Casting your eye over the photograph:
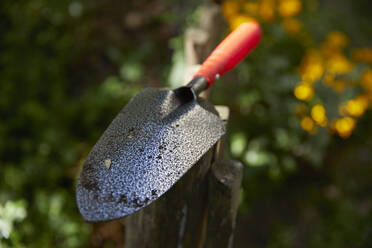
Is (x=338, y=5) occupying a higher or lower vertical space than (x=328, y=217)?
higher

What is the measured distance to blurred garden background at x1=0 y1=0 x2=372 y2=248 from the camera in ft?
5.70

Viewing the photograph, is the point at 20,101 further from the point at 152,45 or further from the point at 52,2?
the point at 152,45

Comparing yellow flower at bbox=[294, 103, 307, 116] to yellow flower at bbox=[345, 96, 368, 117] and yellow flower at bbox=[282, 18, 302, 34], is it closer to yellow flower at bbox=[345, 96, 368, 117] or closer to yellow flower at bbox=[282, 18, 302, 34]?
yellow flower at bbox=[345, 96, 368, 117]

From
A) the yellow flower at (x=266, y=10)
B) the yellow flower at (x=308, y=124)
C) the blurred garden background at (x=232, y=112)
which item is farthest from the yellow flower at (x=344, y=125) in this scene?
the yellow flower at (x=266, y=10)

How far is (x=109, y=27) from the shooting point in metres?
2.64

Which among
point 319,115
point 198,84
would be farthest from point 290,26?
point 198,84

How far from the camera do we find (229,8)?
88.0 inches

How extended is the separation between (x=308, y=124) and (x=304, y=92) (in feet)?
0.64

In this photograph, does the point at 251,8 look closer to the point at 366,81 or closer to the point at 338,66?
the point at 338,66

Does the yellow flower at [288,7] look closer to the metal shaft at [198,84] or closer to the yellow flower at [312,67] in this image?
the yellow flower at [312,67]

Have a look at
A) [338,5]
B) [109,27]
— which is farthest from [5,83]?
→ [338,5]

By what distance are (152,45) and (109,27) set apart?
44 centimetres

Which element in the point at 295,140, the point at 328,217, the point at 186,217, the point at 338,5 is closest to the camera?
the point at 186,217

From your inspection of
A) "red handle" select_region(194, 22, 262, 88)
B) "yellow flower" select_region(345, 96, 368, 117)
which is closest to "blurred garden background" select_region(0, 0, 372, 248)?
"yellow flower" select_region(345, 96, 368, 117)
